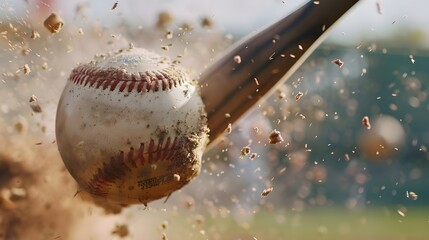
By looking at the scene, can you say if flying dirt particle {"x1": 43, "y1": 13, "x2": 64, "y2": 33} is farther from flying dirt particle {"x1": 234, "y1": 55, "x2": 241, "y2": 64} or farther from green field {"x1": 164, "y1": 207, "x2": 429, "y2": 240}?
green field {"x1": 164, "y1": 207, "x2": 429, "y2": 240}

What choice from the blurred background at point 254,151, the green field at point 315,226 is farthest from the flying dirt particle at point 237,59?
the green field at point 315,226

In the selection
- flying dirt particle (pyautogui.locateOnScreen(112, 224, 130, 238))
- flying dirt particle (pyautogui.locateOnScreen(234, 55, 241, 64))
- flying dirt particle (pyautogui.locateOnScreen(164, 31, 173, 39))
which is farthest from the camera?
flying dirt particle (pyautogui.locateOnScreen(112, 224, 130, 238))

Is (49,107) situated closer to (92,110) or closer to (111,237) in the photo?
(92,110)

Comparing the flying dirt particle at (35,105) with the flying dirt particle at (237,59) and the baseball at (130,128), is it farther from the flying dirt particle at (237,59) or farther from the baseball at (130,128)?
the flying dirt particle at (237,59)

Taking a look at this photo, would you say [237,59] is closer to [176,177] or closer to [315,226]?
[176,177]

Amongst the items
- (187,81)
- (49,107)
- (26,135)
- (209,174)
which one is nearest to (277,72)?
(187,81)

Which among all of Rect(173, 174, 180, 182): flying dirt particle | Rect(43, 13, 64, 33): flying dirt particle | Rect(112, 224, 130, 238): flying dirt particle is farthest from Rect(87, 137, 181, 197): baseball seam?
Rect(112, 224, 130, 238): flying dirt particle

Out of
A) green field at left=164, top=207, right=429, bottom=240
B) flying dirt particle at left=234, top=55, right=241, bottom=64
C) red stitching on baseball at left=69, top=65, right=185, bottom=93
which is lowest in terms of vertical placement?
green field at left=164, top=207, right=429, bottom=240

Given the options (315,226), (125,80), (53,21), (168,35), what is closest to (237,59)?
(168,35)
